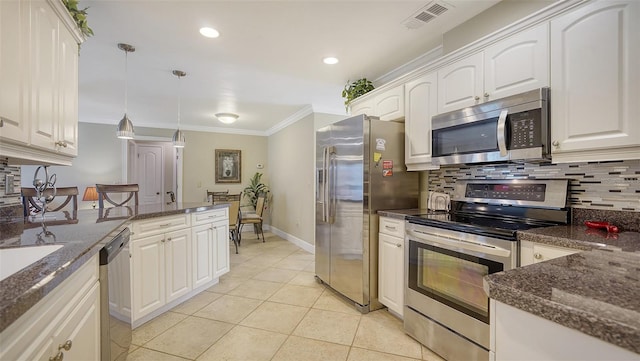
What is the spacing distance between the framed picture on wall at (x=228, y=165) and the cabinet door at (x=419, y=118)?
4785 millimetres

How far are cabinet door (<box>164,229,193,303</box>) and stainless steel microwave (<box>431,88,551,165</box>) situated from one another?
2354mm

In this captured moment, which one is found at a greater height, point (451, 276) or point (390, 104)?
point (390, 104)

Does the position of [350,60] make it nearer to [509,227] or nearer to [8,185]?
[509,227]

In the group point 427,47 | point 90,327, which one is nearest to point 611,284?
point 90,327

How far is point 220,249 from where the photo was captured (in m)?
3.17

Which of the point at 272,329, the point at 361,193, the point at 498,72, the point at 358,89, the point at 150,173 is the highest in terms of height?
the point at 358,89

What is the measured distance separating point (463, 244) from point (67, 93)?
8.93 feet

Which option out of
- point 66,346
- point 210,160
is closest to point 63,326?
point 66,346

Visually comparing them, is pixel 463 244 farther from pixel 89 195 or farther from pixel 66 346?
pixel 89 195

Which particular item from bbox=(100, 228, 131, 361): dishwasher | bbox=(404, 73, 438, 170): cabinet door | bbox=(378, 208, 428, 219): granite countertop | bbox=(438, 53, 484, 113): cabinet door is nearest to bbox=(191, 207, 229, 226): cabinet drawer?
bbox=(100, 228, 131, 361): dishwasher

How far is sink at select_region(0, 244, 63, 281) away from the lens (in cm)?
110

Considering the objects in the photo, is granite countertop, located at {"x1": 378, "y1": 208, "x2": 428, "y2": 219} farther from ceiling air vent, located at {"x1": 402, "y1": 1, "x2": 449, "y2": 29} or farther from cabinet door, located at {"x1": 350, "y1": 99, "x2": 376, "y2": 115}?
ceiling air vent, located at {"x1": 402, "y1": 1, "x2": 449, "y2": 29}

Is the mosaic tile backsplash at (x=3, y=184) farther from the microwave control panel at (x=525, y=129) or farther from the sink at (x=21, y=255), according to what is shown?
the microwave control panel at (x=525, y=129)

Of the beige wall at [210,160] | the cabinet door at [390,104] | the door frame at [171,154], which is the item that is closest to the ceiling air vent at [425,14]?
the cabinet door at [390,104]
